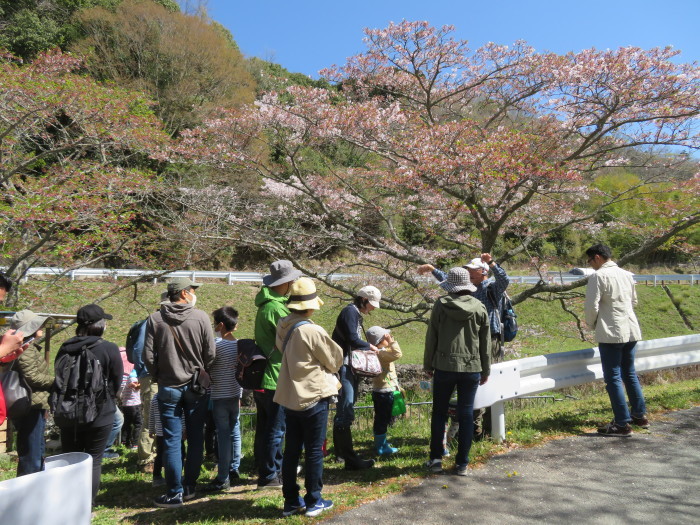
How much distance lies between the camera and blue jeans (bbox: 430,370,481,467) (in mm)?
3699

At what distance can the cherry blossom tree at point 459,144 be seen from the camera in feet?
24.6

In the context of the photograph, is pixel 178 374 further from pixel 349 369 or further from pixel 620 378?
pixel 620 378

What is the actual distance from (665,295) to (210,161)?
23799mm

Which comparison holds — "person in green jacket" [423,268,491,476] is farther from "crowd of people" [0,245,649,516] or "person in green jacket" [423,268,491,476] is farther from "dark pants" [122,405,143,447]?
"dark pants" [122,405,143,447]

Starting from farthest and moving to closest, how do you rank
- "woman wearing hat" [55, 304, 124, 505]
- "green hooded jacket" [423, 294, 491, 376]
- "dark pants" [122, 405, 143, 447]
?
"dark pants" [122, 405, 143, 447] → "green hooded jacket" [423, 294, 491, 376] → "woman wearing hat" [55, 304, 124, 505]

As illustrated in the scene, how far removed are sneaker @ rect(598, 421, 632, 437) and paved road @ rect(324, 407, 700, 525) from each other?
0.09m

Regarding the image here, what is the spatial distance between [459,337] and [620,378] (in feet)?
6.19

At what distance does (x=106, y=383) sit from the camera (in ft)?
11.4

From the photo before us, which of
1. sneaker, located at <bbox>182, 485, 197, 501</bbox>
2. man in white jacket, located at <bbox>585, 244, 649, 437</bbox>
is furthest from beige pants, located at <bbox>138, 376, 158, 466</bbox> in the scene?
man in white jacket, located at <bbox>585, 244, 649, 437</bbox>

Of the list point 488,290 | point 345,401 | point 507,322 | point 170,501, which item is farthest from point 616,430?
point 170,501

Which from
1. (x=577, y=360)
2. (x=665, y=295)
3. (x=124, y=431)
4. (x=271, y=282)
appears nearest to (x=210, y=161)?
(x=124, y=431)

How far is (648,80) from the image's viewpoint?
24.3 feet

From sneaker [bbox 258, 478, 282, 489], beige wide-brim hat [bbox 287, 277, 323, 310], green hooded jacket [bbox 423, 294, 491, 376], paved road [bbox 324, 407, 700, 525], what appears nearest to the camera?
paved road [bbox 324, 407, 700, 525]

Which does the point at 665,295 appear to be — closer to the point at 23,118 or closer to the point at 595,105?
the point at 595,105
